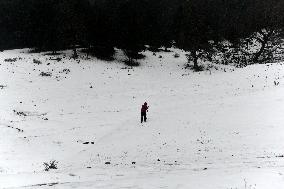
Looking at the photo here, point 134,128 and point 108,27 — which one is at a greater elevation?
point 108,27

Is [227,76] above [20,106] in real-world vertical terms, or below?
above

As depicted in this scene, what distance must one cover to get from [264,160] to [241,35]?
6989cm

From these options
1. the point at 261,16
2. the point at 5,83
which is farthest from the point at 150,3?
the point at 5,83

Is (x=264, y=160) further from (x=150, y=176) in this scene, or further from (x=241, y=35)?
(x=241, y=35)

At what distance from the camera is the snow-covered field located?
49.0 feet

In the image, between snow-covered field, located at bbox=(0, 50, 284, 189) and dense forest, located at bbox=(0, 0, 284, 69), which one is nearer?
snow-covered field, located at bbox=(0, 50, 284, 189)

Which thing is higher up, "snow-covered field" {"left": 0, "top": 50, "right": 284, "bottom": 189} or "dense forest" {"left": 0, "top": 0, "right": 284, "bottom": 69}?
"dense forest" {"left": 0, "top": 0, "right": 284, "bottom": 69}

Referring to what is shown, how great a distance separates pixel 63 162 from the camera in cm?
1997

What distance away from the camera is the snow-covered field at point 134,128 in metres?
14.9

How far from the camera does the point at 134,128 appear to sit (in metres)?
28.2

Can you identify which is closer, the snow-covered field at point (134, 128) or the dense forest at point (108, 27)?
the snow-covered field at point (134, 128)

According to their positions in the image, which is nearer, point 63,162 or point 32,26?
point 63,162

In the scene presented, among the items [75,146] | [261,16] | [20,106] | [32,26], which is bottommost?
[75,146]

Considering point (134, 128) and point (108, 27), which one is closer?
point (134, 128)
